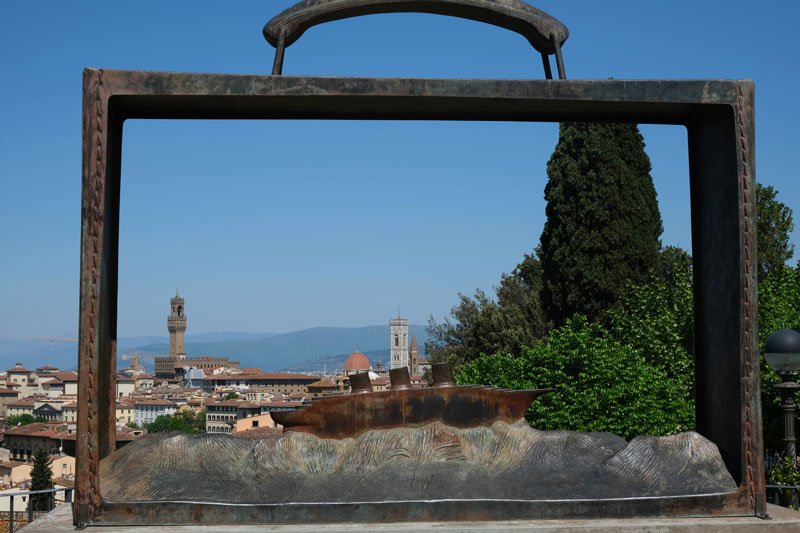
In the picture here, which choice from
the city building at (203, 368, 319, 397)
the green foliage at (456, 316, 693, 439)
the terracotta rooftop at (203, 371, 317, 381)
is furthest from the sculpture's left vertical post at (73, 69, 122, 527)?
the terracotta rooftop at (203, 371, 317, 381)

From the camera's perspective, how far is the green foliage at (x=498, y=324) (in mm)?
32469

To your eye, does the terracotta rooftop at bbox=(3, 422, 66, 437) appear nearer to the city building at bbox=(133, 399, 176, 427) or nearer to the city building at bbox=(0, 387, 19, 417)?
Answer: the city building at bbox=(133, 399, 176, 427)

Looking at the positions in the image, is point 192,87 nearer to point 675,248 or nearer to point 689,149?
point 689,149

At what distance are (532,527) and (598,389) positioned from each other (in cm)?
1476

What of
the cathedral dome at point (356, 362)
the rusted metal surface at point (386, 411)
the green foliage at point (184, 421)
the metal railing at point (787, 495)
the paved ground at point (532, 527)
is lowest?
the green foliage at point (184, 421)

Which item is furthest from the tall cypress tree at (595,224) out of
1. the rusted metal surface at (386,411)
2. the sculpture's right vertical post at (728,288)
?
the rusted metal surface at (386,411)

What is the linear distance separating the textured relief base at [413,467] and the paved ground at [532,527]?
0.51 ft

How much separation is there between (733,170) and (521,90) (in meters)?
1.32

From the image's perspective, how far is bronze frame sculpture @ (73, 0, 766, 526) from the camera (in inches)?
191

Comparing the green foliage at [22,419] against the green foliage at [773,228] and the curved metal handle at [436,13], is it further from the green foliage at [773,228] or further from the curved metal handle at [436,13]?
the curved metal handle at [436,13]

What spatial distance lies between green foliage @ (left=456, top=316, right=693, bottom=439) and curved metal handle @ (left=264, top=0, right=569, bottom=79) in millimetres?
14067

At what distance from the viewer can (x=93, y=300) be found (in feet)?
16.2

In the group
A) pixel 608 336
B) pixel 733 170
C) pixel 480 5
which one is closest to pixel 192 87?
pixel 480 5

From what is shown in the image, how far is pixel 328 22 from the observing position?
5707 mm
